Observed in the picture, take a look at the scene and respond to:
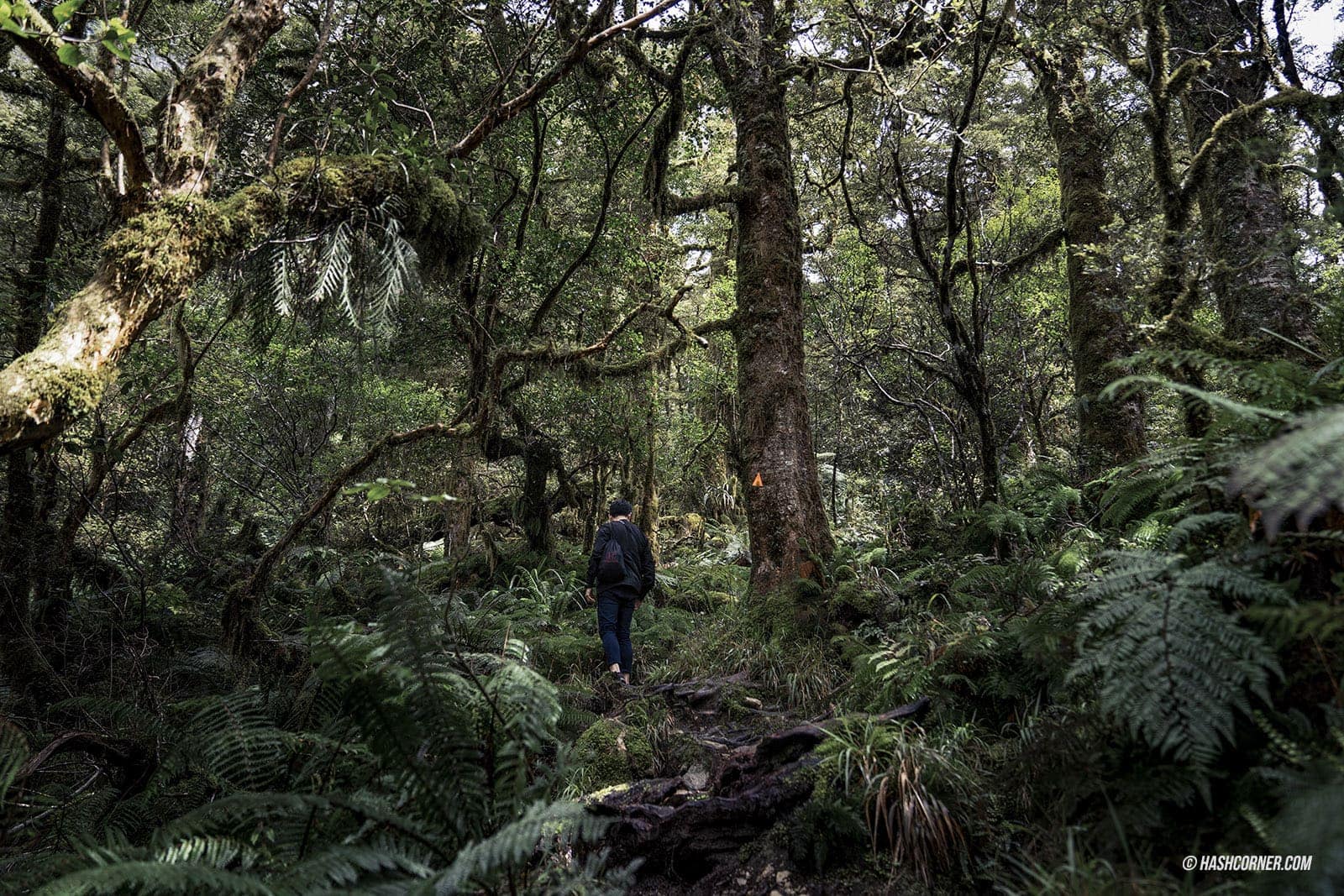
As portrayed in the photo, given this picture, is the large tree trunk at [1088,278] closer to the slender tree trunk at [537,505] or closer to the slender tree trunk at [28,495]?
the slender tree trunk at [537,505]

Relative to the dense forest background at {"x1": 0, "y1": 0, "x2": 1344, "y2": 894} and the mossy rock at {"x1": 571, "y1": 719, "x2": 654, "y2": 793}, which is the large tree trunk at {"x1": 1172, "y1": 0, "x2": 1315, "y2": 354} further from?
the mossy rock at {"x1": 571, "y1": 719, "x2": 654, "y2": 793}

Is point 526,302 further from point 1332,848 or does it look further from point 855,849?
point 1332,848

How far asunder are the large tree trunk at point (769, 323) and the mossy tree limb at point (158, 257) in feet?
11.2

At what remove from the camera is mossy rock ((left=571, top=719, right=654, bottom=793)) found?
386 centimetres

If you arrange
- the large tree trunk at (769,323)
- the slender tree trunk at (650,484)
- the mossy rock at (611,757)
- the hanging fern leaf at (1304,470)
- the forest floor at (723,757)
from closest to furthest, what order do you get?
the hanging fern leaf at (1304,470) → the forest floor at (723,757) → the mossy rock at (611,757) → the large tree trunk at (769,323) → the slender tree trunk at (650,484)

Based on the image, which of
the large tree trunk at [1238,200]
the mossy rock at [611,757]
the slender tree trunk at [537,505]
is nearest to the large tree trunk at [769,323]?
the mossy rock at [611,757]

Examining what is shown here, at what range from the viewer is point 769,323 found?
655 cm

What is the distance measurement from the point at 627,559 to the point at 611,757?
285 cm

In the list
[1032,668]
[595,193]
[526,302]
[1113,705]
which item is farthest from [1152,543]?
[595,193]

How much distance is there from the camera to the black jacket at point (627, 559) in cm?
662

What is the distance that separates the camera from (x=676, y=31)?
7.22 metres

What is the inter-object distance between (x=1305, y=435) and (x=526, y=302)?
895cm

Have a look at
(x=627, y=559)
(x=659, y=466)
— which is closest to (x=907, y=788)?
(x=627, y=559)

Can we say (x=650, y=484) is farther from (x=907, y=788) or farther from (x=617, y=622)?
(x=907, y=788)
